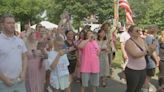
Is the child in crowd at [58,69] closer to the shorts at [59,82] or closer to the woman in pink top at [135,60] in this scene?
the shorts at [59,82]

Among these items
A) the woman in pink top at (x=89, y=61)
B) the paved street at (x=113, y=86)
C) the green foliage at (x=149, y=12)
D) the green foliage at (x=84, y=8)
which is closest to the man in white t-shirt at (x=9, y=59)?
the woman in pink top at (x=89, y=61)

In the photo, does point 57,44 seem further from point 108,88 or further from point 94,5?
point 94,5

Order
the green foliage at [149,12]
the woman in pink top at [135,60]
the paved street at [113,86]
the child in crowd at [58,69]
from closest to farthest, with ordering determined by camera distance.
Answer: the child in crowd at [58,69], the woman in pink top at [135,60], the paved street at [113,86], the green foliage at [149,12]

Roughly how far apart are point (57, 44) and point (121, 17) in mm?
54214

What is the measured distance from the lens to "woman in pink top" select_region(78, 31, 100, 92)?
9559mm

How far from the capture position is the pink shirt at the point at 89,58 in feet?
31.4

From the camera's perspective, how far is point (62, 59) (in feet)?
25.3

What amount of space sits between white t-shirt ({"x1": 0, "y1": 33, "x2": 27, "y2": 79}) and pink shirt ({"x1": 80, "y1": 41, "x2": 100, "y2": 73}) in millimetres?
3928

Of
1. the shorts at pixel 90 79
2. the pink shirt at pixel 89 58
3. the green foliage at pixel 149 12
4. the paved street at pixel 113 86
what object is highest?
the green foliage at pixel 149 12

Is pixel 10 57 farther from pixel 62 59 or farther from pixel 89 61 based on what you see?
pixel 89 61

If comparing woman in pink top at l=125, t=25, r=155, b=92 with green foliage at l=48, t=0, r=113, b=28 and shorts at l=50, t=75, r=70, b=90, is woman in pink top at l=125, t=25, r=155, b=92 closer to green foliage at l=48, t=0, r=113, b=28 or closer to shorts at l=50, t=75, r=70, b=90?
shorts at l=50, t=75, r=70, b=90

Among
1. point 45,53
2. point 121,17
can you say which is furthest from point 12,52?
point 121,17

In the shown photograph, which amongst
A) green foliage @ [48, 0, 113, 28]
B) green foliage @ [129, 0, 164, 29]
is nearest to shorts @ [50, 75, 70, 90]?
green foliage @ [129, 0, 164, 29]

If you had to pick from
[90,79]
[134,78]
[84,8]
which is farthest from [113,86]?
[84,8]
